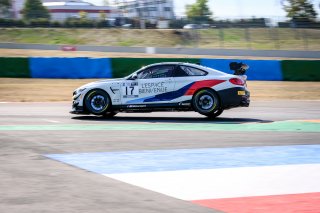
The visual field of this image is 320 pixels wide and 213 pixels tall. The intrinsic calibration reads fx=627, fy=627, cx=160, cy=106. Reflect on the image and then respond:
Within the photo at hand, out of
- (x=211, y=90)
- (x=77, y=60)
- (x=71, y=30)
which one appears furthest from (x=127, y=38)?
(x=211, y=90)

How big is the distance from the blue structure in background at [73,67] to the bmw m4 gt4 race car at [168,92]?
14.5m

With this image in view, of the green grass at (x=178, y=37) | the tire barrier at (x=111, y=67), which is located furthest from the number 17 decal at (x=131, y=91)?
the green grass at (x=178, y=37)

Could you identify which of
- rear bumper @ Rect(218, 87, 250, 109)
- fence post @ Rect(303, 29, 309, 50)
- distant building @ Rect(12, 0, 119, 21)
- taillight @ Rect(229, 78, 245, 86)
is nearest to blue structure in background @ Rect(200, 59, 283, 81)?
taillight @ Rect(229, 78, 245, 86)

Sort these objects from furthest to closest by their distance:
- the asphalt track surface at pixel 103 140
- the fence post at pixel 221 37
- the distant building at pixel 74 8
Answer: the distant building at pixel 74 8 < the fence post at pixel 221 37 < the asphalt track surface at pixel 103 140

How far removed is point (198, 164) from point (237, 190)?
1708 millimetres

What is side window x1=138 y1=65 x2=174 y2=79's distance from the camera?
1485cm

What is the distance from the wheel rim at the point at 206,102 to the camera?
48.3ft

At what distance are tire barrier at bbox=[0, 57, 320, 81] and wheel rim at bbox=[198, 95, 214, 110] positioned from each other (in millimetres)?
14236

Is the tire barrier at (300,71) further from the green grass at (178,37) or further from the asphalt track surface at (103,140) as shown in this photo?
the green grass at (178,37)

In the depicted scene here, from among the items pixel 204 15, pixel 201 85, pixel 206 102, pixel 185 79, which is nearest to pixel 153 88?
pixel 185 79

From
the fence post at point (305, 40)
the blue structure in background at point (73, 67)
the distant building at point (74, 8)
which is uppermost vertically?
the distant building at point (74, 8)

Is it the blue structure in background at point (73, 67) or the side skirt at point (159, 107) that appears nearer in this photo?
the side skirt at point (159, 107)

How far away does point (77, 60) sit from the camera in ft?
96.4

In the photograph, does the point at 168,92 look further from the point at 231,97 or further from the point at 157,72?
the point at 231,97
